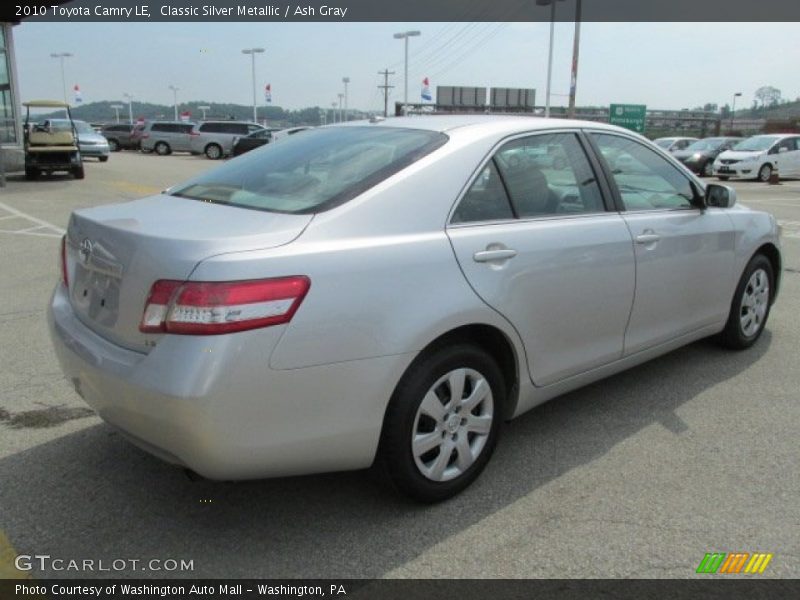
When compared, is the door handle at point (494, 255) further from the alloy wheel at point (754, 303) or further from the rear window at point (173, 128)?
the rear window at point (173, 128)

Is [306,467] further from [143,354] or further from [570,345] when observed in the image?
[570,345]

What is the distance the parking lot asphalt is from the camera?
2.62m

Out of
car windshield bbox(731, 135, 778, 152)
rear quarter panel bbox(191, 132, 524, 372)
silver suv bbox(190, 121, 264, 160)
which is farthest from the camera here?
silver suv bbox(190, 121, 264, 160)

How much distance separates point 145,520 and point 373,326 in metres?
1.27

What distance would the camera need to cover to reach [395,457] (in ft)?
8.99

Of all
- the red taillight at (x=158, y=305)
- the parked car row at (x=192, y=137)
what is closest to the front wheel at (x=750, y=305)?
the red taillight at (x=158, y=305)

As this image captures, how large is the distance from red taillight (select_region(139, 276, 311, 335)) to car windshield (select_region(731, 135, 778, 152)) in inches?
1009

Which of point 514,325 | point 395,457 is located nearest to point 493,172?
point 514,325

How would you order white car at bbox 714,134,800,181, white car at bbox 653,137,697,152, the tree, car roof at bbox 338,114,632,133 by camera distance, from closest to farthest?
car roof at bbox 338,114,632,133 → white car at bbox 714,134,800,181 → white car at bbox 653,137,697,152 → the tree

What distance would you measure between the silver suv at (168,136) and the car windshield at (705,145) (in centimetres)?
2491

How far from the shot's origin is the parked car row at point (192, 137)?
33.0 meters

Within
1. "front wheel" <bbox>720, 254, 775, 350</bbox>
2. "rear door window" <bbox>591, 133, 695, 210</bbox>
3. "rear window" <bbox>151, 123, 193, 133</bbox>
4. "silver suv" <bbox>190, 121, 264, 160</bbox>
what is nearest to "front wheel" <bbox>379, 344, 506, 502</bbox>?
"rear door window" <bbox>591, 133, 695, 210</bbox>

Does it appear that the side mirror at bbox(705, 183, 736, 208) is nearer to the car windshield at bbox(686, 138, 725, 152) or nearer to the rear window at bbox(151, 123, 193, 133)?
the car windshield at bbox(686, 138, 725, 152)

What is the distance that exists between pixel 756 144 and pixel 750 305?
22.6 meters
